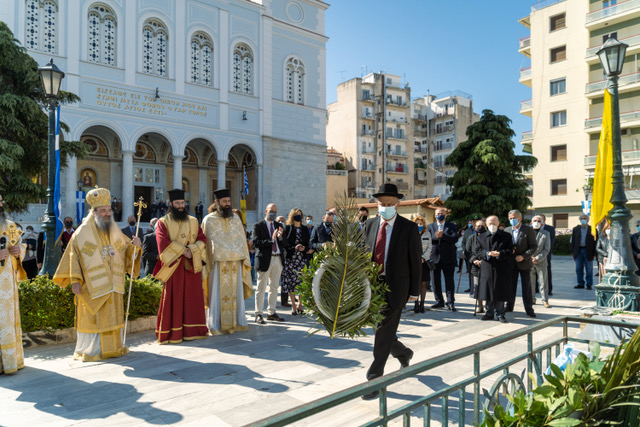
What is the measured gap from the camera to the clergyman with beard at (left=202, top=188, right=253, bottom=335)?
6988 millimetres

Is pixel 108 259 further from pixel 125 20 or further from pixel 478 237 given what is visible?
pixel 125 20

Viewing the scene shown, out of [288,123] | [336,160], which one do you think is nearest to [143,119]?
[288,123]

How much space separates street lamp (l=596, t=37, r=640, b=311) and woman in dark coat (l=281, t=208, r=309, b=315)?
499cm

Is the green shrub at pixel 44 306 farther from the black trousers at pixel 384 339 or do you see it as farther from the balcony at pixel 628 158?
the balcony at pixel 628 158

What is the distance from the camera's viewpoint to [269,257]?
8.02 m

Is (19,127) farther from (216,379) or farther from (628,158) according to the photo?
(628,158)

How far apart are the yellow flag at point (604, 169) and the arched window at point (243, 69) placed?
22.3 meters

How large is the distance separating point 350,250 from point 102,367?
390 centimetres

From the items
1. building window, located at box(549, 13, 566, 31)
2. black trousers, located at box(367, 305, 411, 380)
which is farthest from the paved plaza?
building window, located at box(549, 13, 566, 31)

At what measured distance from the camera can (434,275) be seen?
9539 millimetres

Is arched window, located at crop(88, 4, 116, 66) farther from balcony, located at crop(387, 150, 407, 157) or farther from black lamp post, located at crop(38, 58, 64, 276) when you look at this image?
balcony, located at crop(387, 150, 407, 157)

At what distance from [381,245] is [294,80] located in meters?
26.6

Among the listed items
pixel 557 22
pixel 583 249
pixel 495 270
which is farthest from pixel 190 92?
pixel 557 22

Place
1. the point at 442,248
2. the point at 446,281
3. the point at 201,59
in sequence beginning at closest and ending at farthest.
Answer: the point at 446,281 < the point at 442,248 < the point at 201,59
